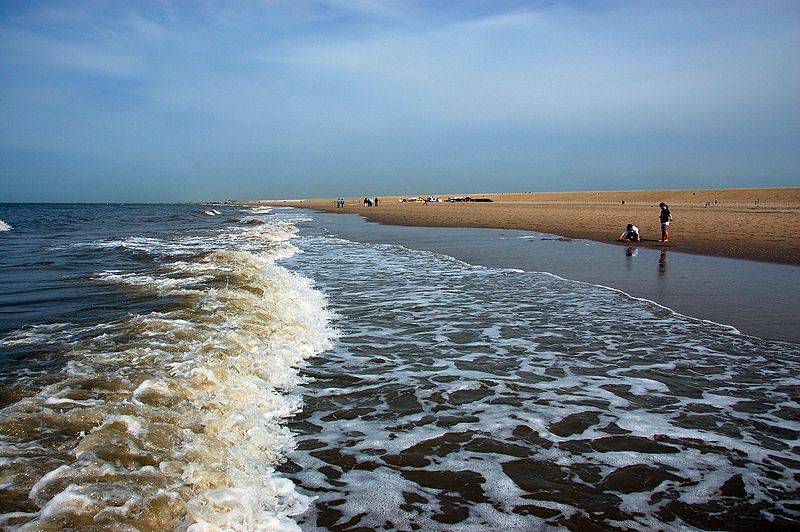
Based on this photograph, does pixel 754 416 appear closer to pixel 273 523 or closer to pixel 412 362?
pixel 412 362

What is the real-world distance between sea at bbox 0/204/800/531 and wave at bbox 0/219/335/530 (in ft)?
0.07

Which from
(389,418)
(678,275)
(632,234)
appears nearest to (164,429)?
(389,418)

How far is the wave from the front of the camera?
3219 millimetres

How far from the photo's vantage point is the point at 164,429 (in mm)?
4270

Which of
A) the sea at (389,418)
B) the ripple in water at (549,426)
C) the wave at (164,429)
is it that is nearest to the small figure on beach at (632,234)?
the sea at (389,418)

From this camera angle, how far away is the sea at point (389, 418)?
3.38 meters

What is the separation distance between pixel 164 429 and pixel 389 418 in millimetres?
2005

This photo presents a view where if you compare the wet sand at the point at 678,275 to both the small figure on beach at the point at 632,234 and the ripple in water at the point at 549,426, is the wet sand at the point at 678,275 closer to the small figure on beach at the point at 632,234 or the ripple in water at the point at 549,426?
the ripple in water at the point at 549,426

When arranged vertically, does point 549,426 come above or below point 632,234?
below

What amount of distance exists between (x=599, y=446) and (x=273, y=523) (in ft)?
9.04

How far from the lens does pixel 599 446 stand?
4.34 metres

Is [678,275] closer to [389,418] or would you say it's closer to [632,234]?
[632,234]

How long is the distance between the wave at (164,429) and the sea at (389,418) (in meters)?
0.02

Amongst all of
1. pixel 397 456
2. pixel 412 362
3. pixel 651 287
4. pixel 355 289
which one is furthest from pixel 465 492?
pixel 651 287
